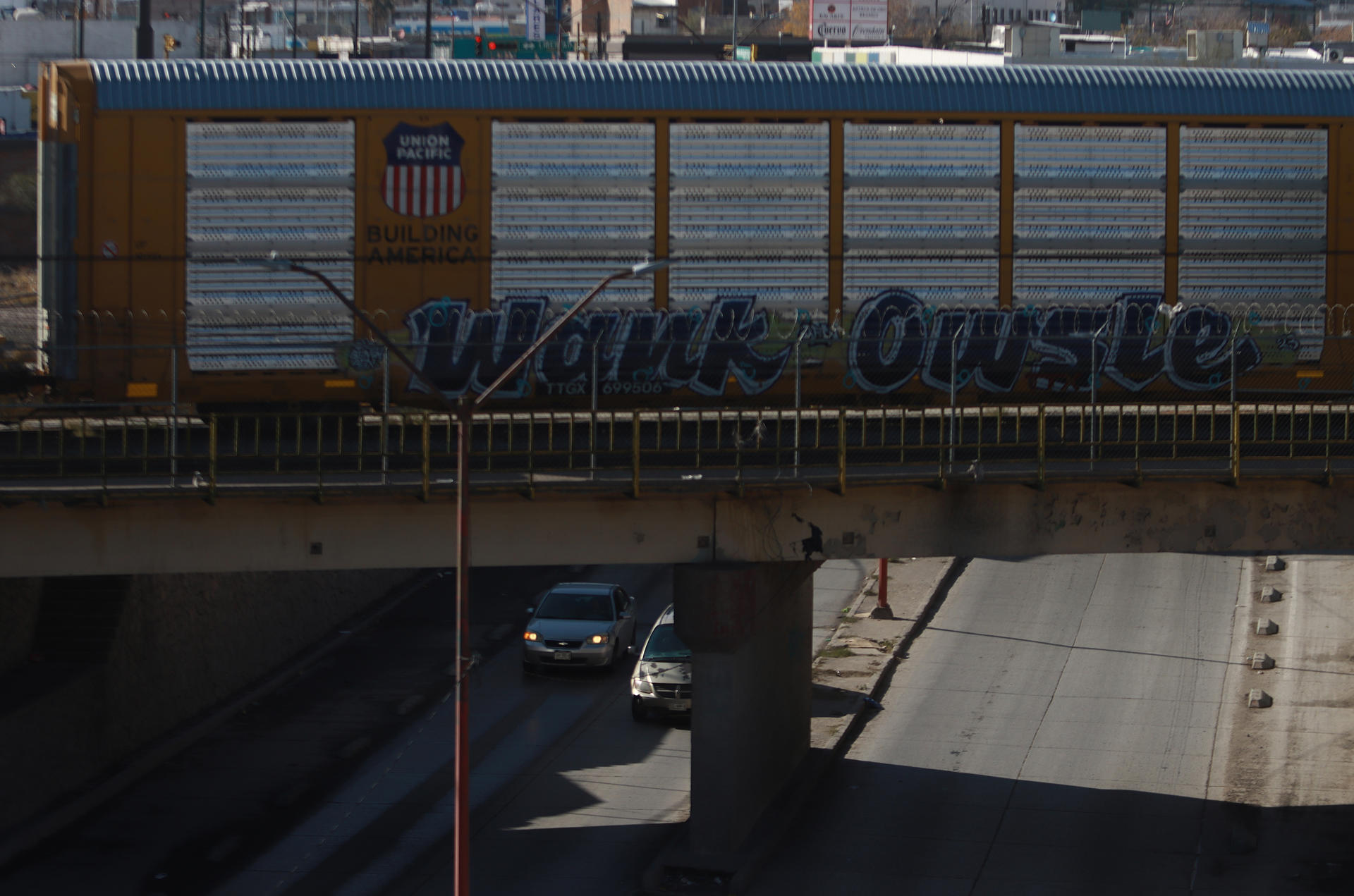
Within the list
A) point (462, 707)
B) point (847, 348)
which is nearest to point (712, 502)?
point (847, 348)

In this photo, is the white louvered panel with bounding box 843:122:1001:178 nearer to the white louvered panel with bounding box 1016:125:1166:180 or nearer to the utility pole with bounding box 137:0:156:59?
the white louvered panel with bounding box 1016:125:1166:180

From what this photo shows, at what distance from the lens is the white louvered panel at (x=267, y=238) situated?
17938 mm

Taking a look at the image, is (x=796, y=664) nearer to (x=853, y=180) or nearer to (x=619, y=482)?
(x=619, y=482)

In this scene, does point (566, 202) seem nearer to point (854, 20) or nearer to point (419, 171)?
point (419, 171)

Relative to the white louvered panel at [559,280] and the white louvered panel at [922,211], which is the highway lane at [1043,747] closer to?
the white louvered panel at [922,211]

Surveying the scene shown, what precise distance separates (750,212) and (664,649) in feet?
26.4

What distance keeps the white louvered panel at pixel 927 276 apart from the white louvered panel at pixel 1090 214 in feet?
2.45

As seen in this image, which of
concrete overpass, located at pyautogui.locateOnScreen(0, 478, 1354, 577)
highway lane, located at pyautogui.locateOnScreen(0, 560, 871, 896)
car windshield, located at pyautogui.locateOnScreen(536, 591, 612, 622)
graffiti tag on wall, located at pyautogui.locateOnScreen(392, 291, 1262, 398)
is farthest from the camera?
car windshield, located at pyautogui.locateOnScreen(536, 591, 612, 622)

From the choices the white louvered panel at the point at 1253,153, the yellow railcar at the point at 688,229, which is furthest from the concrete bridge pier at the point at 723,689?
the white louvered panel at the point at 1253,153

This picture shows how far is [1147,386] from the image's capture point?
61.2ft

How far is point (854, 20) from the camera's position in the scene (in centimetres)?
6669

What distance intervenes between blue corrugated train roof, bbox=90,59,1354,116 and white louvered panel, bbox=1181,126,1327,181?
0.27 m

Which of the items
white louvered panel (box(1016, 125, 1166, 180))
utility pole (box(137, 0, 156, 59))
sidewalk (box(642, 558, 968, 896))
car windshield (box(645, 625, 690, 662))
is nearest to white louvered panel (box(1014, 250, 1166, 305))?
white louvered panel (box(1016, 125, 1166, 180))

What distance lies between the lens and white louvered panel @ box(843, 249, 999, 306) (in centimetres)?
1862
